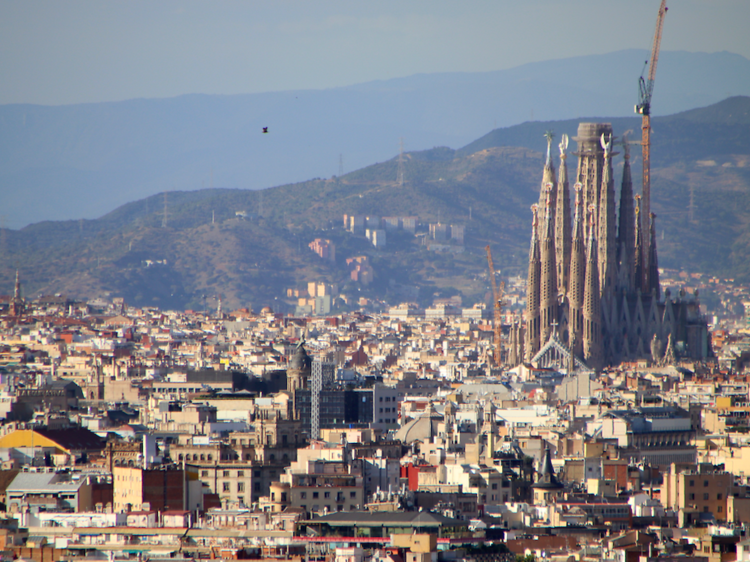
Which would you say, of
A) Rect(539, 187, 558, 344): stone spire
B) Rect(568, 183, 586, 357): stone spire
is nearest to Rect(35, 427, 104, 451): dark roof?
Rect(539, 187, 558, 344): stone spire

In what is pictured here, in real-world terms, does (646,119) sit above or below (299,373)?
above

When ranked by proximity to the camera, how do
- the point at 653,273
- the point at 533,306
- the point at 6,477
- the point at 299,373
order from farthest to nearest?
the point at 653,273, the point at 533,306, the point at 299,373, the point at 6,477

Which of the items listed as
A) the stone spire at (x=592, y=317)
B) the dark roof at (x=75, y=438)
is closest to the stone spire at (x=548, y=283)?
the stone spire at (x=592, y=317)

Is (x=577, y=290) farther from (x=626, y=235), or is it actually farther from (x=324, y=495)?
(x=324, y=495)

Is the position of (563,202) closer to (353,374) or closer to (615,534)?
(353,374)

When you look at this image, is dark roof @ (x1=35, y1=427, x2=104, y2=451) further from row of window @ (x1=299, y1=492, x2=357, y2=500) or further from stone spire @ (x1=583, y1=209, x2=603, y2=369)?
stone spire @ (x1=583, y1=209, x2=603, y2=369)

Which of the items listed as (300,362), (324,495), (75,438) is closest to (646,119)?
(300,362)
